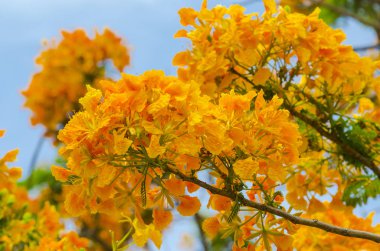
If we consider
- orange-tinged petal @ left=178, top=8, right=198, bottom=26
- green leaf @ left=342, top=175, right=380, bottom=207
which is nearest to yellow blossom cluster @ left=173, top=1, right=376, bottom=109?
orange-tinged petal @ left=178, top=8, right=198, bottom=26

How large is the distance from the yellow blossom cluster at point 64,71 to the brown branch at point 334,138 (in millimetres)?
2817

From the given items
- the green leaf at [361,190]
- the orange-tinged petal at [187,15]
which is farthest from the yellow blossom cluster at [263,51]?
the green leaf at [361,190]

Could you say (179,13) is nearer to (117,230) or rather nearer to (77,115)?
(77,115)

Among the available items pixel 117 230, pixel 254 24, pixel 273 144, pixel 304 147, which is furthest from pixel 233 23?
pixel 117 230

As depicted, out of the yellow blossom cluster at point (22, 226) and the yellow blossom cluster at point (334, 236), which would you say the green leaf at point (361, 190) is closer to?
the yellow blossom cluster at point (334, 236)

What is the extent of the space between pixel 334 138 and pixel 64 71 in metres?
3.11

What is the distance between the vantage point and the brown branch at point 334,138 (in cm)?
262

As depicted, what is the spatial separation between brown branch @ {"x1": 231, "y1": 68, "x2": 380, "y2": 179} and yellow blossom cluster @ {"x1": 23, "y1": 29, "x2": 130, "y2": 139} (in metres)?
2.82

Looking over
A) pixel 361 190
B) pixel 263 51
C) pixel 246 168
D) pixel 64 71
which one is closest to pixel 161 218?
pixel 246 168

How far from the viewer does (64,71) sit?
5.30 m

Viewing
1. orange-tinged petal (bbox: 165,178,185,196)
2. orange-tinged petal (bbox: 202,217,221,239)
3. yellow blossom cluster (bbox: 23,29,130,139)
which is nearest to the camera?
orange-tinged petal (bbox: 165,178,185,196)

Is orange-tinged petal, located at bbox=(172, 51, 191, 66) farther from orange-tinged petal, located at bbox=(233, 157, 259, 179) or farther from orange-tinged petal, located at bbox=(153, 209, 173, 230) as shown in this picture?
orange-tinged petal, located at bbox=(233, 157, 259, 179)

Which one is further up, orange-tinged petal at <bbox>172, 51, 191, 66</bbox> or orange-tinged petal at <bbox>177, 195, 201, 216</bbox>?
orange-tinged petal at <bbox>172, 51, 191, 66</bbox>

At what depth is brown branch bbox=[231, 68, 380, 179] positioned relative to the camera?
262 centimetres
